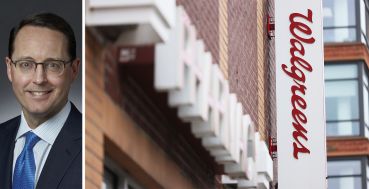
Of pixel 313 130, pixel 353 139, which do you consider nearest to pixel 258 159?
pixel 313 130

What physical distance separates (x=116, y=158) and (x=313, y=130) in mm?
12287

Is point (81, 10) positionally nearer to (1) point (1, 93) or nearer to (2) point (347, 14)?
(1) point (1, 93)

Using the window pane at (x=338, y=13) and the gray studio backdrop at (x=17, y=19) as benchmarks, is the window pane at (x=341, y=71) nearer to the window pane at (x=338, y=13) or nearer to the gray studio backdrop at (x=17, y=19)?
the window pane at (x=338, y=13)

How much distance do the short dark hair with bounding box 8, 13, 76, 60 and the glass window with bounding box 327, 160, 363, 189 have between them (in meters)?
A: 36.1

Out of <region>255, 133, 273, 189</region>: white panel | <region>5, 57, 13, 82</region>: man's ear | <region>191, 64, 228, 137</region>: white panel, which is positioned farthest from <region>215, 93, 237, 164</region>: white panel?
<region>5, 57, 13, 82</region>: man's ear

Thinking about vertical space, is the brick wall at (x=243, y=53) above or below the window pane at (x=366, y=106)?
below

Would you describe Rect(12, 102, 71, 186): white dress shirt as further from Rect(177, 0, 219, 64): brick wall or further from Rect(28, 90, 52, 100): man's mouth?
Rect(177, 0, 219, 64): brick wall

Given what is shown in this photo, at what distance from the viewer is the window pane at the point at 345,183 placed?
4619 centimetres

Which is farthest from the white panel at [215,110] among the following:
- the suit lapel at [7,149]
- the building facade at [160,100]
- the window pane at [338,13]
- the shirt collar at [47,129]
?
the window pane at [338,13]

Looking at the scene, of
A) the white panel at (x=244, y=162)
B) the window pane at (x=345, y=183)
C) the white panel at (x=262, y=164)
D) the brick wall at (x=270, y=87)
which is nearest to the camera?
the white panel at (x=244, y=162)

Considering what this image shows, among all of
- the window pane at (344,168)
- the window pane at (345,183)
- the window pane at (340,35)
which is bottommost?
the window pane at (345,183)

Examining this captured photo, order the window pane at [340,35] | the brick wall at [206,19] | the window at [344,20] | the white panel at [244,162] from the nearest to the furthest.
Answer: the brick wall at [206,19] < the white panel at [244,162] < the window at [344,20] < the window pane at [340,35]

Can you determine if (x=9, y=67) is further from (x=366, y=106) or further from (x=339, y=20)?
(x=366, y=106)

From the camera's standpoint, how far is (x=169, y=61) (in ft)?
36.7
